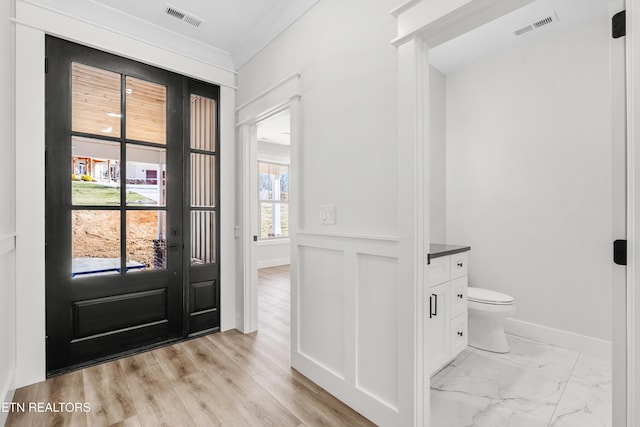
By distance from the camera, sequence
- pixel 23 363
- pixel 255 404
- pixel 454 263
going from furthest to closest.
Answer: pixel 454 263
pixel 23 363
pixel 255 404

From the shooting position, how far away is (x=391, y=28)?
64.1 inches

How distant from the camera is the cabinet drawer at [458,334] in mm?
2262

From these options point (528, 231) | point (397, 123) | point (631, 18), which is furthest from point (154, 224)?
point (528, 231)

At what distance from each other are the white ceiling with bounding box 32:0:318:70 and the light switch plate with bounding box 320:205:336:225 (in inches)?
58.4

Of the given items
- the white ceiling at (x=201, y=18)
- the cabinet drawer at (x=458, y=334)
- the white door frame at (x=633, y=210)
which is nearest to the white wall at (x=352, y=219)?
the white ceiling at (x=201, y=18)

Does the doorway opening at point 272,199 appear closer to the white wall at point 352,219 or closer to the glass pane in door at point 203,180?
the glass pane in door at point 203,180

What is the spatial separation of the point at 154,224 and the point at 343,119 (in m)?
1.96

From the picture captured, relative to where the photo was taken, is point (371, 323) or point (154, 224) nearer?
point (371, 323)

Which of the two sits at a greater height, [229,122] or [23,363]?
[229,122]

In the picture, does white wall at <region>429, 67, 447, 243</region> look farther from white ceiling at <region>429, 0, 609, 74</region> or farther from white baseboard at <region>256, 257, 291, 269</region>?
white baseboard at <region>256, 257, 291, 269</region>

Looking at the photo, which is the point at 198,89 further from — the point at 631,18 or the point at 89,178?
the point at 631,18

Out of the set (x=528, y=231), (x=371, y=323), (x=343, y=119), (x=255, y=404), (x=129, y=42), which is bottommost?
(x=255, y=404)

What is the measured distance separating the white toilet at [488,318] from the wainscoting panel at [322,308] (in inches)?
52.4

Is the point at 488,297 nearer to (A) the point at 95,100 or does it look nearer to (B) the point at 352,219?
(B) the point at 352,219
